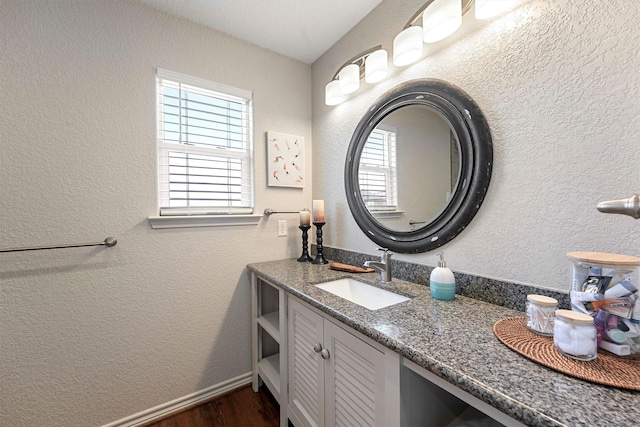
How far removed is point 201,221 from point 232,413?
3.84ft

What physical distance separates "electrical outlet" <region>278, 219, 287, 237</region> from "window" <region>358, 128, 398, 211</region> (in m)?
0.66

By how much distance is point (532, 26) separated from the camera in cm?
94

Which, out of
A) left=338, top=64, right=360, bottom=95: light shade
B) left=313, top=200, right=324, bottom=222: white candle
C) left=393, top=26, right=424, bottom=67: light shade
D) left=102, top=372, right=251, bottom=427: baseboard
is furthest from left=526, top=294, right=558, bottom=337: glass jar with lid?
left=102, top=372, right=251, bottom=427: baseboard

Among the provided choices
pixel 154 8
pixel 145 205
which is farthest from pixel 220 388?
pixel 154 8

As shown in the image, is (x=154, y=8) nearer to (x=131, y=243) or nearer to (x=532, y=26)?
(x=131, y=243)

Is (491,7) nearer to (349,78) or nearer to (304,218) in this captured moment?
(349,78)

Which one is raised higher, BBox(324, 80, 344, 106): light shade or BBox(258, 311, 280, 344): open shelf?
BBox(324, 80, 344, 106): light shade

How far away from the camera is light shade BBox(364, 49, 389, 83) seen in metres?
1.41

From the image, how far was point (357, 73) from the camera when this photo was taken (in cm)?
157

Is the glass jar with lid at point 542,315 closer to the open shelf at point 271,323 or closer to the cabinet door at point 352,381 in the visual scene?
the cabinet door at point 352,381

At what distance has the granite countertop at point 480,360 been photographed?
0.48m

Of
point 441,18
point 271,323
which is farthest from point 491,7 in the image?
point 271,323

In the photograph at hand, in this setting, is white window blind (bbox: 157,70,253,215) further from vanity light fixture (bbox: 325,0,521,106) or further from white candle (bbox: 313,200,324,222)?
vanity light fixture (bbox: 325,0,521,106)

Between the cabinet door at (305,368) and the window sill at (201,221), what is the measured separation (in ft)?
2.30
